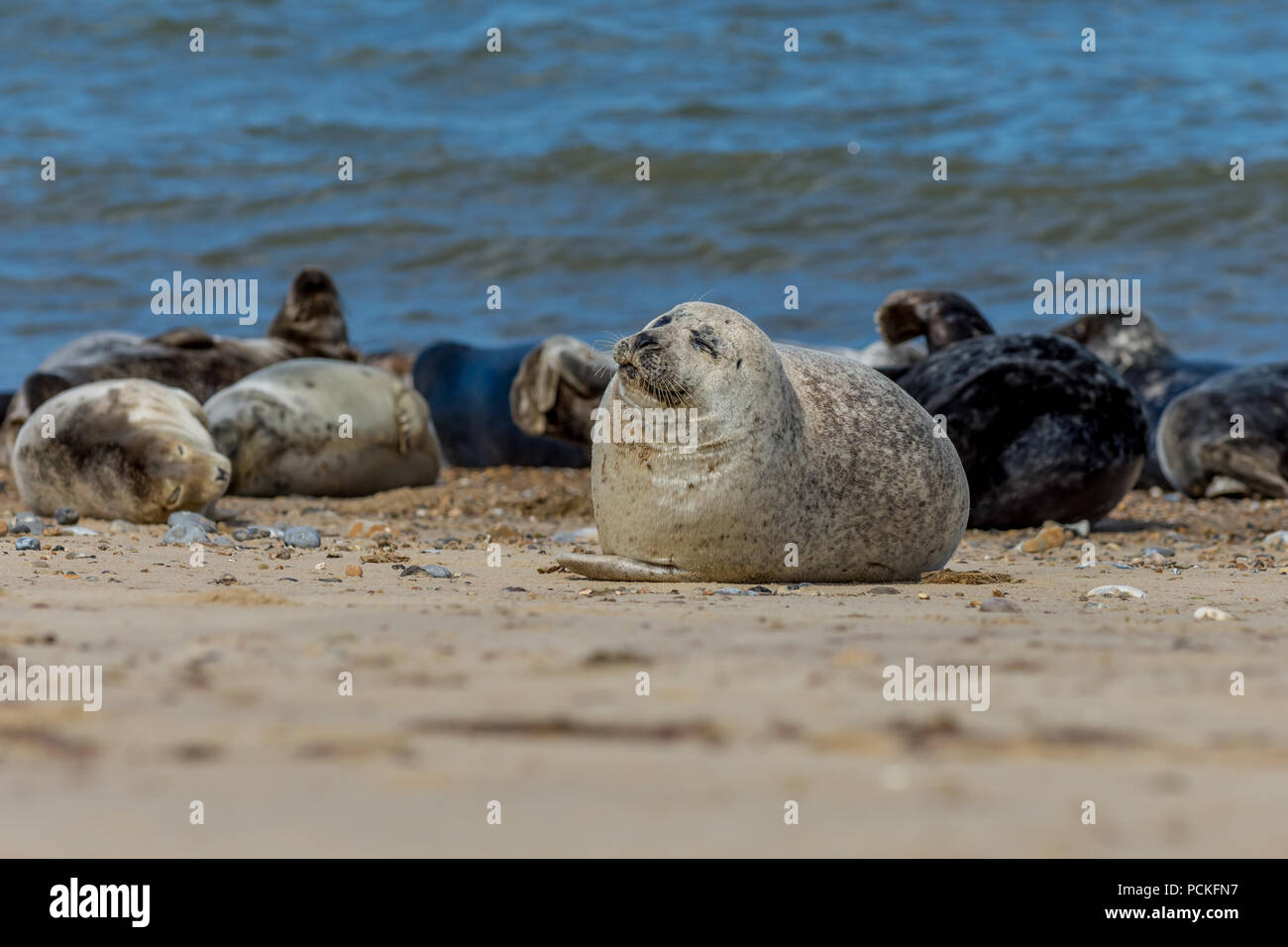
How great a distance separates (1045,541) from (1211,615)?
251 cm

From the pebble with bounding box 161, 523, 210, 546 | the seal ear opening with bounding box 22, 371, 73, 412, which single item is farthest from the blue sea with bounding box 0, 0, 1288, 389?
the pebble with bounding box 161, 523, 210, 546

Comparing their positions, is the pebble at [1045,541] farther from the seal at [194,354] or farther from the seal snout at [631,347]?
the seal at [194,354]

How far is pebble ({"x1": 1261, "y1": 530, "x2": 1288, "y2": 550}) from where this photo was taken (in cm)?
609

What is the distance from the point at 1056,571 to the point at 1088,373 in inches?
81.0

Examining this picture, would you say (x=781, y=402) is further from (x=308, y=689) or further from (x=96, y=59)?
(x=96, y=59)

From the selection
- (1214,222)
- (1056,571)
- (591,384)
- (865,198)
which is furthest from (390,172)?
(1056,571)

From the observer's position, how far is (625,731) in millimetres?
2086

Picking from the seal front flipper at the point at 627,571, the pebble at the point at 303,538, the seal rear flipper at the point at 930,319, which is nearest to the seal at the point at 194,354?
the pebble at the point at 303,538

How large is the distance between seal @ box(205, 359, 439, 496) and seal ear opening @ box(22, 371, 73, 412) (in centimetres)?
79

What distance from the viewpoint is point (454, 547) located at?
18.4 feet

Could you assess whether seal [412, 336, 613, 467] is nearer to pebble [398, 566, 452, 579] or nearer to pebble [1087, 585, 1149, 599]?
pebble [398, 566, 452, 579]

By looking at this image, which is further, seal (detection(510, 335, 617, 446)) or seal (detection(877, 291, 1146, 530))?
seal (detection(510, 335, 617, 446))

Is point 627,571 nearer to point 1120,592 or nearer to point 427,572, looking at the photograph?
point 427,572

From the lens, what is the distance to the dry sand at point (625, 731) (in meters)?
1.70
